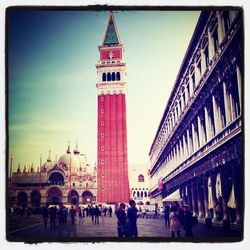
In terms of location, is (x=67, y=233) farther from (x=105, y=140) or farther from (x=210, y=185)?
(x=210, y=185)

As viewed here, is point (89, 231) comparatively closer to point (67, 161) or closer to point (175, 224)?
point (67, 161)

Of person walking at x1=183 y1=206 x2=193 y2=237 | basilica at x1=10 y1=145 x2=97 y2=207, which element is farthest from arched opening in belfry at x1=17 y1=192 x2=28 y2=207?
person walking at x1=183 y1=206 x2=193 y2=237

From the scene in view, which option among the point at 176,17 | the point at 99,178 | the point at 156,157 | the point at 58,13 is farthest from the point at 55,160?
the point at 176,17

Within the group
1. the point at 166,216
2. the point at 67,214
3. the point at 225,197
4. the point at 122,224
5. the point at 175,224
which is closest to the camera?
the point at 225,197

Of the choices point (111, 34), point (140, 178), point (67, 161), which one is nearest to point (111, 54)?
point (111, 34)

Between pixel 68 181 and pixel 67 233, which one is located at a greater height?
pixel 68 181

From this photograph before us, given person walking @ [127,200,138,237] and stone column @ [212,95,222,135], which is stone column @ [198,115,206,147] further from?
person walking @ [127,200,138,237]
